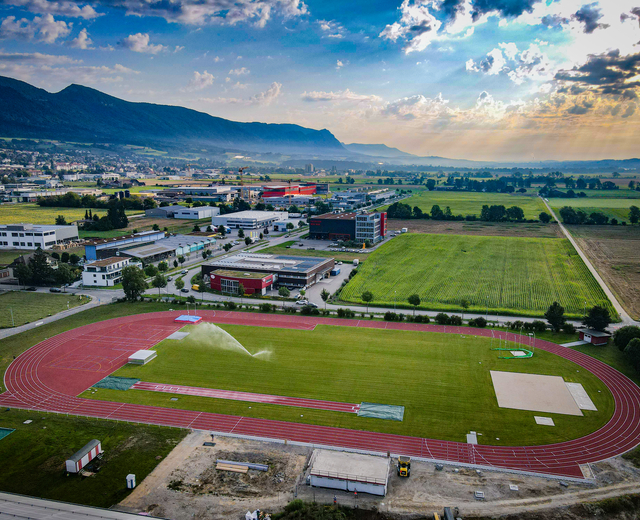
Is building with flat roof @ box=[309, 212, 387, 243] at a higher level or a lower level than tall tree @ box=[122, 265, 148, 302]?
higher

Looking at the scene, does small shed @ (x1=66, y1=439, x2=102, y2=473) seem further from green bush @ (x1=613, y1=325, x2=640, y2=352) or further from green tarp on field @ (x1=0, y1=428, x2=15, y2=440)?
green bush @ (x1=613, y1=325, x2=640, y2=352)

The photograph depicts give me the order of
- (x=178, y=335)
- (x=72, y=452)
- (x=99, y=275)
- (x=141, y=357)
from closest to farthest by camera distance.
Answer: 1. (x=72, y=452)
2. (x=141, y=357)
3. (x=178, y=335)
4. (x=99, y=275)

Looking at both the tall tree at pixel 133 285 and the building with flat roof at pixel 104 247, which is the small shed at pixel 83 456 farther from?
the building with flat roof at pixel 104 247

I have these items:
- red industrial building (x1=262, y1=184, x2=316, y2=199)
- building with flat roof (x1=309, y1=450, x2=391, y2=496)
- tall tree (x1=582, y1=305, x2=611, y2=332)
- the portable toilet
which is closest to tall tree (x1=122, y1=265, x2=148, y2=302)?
the portable toilet

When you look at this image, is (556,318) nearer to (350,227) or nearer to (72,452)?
(72,452)

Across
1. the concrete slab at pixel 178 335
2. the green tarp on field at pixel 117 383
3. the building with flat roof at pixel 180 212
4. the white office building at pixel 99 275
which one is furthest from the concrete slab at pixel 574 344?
the building with flat roof at pixel 180 212

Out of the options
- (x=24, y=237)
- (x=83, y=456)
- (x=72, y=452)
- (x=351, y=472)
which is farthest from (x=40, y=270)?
(x=351, y=472)
